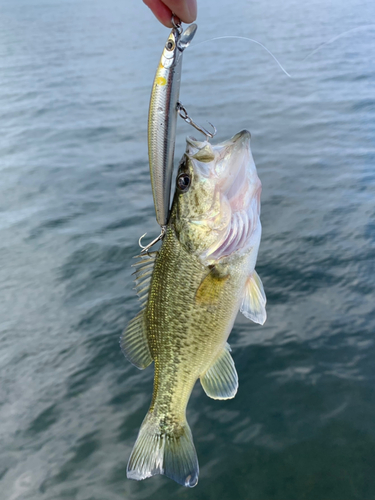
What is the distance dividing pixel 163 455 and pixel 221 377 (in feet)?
1.97

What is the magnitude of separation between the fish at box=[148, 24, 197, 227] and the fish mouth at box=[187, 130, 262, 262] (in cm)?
47

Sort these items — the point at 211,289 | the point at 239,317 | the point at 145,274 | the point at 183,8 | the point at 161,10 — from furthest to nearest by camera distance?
the point at 239,317 → the point at 145,274 → the point at 211,289 → the point at 161,10 → the point at 183,8

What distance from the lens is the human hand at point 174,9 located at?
203 centimetres

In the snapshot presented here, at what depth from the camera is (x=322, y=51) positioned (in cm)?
2094

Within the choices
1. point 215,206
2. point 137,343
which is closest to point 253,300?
point 215,206

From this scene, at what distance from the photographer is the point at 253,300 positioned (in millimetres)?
2859

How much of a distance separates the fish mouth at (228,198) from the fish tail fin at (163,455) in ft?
3.83

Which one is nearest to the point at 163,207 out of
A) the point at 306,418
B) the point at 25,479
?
the point at 306,418

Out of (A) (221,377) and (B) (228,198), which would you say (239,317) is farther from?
(B) (228,198)

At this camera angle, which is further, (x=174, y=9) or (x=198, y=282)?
(x=198, y=282)

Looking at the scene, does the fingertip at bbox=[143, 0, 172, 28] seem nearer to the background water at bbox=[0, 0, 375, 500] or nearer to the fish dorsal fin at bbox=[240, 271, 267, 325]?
the fish dorsal fin at bbox=[240, 271, 267, 325]

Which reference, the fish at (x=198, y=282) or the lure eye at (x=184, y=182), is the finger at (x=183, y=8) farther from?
the lure eye at (x=184, y=182)

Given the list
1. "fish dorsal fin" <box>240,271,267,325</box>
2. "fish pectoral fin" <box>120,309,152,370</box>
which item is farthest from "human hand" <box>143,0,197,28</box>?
"fish pectoral fin" <box>120,309,152,370</box>

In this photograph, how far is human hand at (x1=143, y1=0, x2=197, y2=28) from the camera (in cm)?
203
